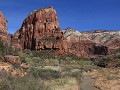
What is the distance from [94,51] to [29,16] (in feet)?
153

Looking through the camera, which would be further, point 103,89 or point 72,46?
point 72,46

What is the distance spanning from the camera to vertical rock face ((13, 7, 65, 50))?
128125mm

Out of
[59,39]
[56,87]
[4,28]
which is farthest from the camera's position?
[59,39]

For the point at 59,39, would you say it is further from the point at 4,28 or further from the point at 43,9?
the point at 4,28

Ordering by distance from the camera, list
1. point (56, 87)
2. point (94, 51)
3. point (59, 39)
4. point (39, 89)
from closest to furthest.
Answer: point (39, 89) → point (56, 87) → point (59, 39) → point (94, 51)

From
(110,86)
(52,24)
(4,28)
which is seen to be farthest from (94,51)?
(110,86)

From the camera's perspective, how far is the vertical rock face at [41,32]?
12812cm

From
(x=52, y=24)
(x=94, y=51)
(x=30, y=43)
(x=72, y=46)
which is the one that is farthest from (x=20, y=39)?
(x=94, y=51)

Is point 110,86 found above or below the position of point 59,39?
below

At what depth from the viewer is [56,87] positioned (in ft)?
105

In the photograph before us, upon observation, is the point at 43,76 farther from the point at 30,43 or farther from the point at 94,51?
the point at 94,51

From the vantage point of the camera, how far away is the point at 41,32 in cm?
13625

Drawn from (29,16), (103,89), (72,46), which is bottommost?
(103,89)

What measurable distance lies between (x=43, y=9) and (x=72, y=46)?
29897 millimetres
